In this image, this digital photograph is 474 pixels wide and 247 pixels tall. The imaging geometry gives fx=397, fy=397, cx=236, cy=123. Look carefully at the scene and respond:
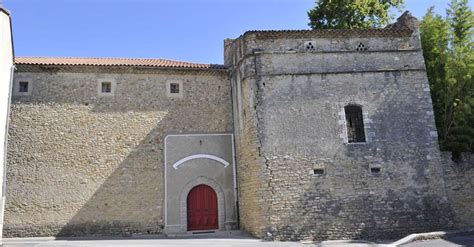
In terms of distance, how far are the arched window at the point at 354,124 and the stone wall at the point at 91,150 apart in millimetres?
4296

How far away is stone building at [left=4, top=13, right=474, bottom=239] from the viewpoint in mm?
12594

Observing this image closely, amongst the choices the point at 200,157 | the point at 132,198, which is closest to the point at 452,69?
the point at 200,157

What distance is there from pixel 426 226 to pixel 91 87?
12.3 m

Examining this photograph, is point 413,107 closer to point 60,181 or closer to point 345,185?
point 345,185

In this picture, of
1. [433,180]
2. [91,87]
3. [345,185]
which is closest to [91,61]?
[91,87]

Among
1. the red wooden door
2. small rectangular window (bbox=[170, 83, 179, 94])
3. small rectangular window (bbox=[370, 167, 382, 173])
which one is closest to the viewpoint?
small rectangular window (bbox=[370, 167, 382, 173])

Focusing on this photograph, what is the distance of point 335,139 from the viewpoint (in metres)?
13.0

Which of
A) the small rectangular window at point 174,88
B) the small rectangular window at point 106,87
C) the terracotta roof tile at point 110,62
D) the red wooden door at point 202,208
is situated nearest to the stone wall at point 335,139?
the red wooden door at point 202,208

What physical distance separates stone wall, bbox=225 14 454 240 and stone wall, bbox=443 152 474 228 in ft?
2.14

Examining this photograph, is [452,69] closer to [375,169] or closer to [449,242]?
[375,169]

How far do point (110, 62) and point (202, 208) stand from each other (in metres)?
6.58

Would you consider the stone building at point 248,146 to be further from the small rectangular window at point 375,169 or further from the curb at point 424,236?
the curb at point 424,236

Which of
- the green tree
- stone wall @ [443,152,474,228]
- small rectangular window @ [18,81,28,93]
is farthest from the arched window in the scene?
small rectangular window @ [18,81,28,93]

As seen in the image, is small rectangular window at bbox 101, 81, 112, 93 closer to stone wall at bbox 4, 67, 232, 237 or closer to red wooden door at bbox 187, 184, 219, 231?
stone wall at bbox 4, 67, 232, 237
